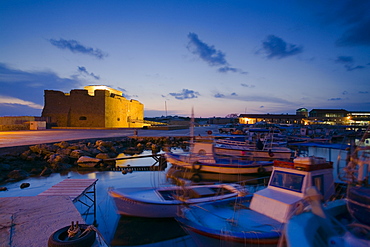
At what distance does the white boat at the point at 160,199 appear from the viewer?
607cm

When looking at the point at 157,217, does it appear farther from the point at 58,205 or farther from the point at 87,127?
the point at 87,127

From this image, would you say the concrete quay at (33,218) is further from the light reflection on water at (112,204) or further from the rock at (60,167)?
the rock at (60,167)

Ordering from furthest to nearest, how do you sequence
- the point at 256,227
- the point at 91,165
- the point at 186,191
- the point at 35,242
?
the point at 91,165 → the point at 186,191 → the point at 256,227 → the point at 35,242

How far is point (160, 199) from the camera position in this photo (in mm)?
6531

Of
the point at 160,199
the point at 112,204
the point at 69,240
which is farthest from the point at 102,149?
the point at 69,240

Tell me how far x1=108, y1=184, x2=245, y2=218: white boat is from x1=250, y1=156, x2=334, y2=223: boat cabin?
910 mm

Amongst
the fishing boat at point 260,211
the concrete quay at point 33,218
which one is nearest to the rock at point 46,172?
the concrete quay at point 33,218

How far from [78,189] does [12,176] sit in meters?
6.57

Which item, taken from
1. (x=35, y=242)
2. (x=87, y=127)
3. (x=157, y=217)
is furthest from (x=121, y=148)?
(x=87, y=127)

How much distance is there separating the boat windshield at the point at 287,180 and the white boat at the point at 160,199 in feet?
3.22

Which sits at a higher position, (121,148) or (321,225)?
(321,225)

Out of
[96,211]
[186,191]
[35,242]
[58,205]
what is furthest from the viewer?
[96,211]

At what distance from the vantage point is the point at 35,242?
3.65 m

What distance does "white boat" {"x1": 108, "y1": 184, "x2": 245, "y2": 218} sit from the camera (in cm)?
607
